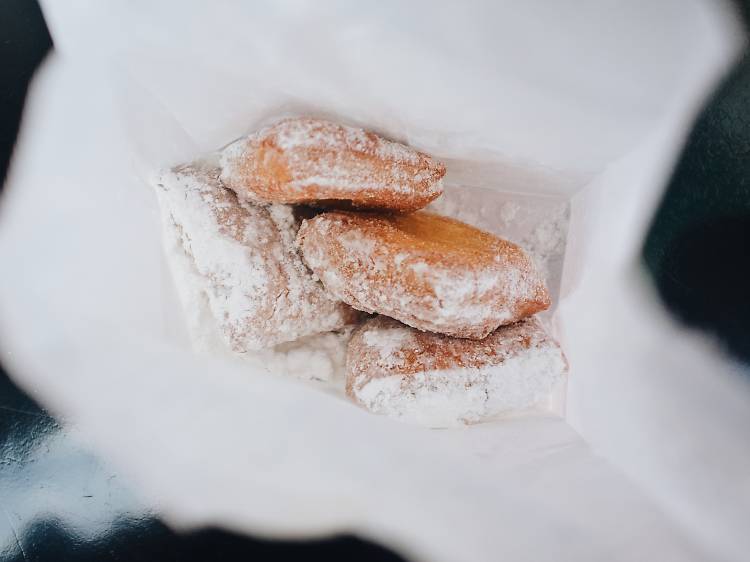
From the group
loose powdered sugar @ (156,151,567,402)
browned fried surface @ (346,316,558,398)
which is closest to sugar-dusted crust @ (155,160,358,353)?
loose powdered sugar @ (156,151,567,402)

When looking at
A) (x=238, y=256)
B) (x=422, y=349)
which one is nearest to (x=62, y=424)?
(x=238, y=256)

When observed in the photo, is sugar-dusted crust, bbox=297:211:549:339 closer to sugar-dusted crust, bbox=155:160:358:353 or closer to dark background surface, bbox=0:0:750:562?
sugar-dusted crust, bbox=155:160:358:353

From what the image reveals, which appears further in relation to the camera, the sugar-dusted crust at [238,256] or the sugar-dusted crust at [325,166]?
the sugar-dusted crust at [238,256]

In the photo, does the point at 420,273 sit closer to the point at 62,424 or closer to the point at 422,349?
the point at 422,349

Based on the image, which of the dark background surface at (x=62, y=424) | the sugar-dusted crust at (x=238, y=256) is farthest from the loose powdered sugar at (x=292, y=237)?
the dark background surface at (x=62, y=424)

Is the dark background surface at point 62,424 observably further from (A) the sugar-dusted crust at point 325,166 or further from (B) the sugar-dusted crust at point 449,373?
(A) the sugar-dusted crust at point 325,166
